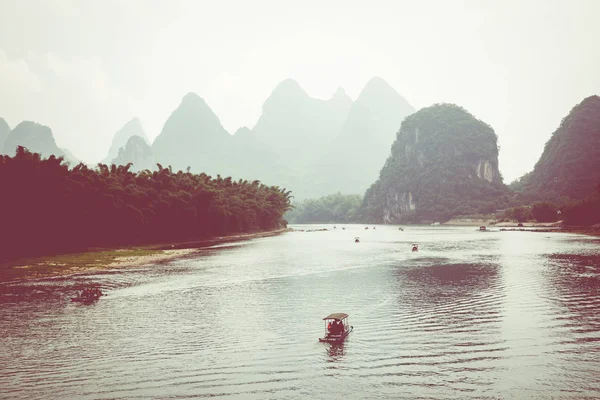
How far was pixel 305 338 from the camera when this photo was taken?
22.7 m

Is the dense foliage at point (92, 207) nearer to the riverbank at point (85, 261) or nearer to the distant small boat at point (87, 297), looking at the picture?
the riverbank at point (85, 261)

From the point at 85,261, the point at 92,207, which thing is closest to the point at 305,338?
the point at 85,261

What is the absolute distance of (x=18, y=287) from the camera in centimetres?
3981

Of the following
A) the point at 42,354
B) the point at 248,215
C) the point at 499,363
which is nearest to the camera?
the point at 499,363

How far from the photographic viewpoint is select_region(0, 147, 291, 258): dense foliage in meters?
55.6

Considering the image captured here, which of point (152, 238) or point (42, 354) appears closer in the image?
point (42, 354)

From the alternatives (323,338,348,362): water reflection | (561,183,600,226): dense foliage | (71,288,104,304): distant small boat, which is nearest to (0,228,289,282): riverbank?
(71,288,104,304): distant small boat

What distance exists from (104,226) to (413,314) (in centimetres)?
5671

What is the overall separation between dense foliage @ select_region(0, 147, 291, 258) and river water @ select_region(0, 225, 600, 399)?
1774cm

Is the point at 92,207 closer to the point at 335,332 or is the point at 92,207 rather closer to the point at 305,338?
the point at 305,338

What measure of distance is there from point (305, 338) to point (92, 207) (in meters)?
51.5

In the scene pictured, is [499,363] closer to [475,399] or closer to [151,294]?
[475,399]

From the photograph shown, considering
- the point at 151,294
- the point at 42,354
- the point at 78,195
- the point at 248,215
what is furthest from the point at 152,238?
the point at 42,354

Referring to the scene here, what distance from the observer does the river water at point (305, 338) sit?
54.4 feet
